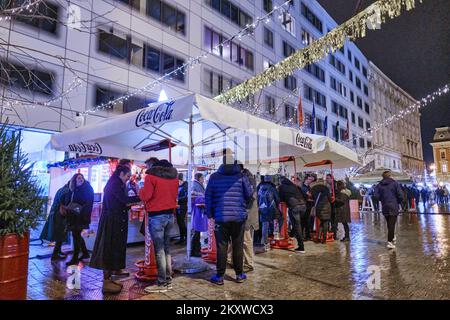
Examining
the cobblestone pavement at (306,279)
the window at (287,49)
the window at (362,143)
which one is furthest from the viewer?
the window at (362,143)

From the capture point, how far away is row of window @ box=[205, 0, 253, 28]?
2436cm

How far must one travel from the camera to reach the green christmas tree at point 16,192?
3645mm

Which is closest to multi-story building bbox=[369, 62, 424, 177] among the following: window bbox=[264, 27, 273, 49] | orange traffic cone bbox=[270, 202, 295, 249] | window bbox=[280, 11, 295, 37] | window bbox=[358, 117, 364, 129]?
window bbox=[358, 117, 364, 129]

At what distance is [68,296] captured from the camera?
4.67 meters

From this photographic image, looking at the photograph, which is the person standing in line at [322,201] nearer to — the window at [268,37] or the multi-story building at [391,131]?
the window at [268,37]

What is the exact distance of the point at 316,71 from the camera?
36.9 meters

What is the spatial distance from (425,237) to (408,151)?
69136 millimetres

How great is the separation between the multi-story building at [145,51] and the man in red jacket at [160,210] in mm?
3675

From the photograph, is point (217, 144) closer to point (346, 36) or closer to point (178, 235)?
point (178, 235)

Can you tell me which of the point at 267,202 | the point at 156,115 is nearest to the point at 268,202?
the point at 267,202

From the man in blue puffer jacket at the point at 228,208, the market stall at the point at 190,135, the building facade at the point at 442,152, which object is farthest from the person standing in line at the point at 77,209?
the building facade at the point at 442,152

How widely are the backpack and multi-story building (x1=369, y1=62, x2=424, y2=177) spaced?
4309cm

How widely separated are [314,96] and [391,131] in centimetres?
3240

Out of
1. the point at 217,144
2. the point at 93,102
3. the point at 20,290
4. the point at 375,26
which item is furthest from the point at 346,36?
the point at 93,102
